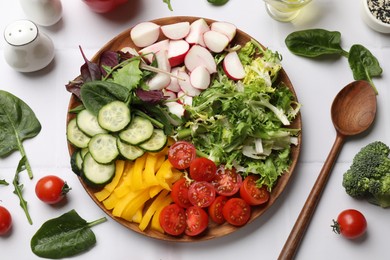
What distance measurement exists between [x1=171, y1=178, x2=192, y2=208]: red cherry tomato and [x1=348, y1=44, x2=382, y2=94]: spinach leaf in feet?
3.07

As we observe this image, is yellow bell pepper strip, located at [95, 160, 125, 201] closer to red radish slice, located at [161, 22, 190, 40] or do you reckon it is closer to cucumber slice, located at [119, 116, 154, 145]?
cucumber slice, located at [119, 116, 154, 145]

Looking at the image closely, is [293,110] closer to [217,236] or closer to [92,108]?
[217,236]

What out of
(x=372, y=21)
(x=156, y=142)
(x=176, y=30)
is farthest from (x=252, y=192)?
(x=372, y=21)

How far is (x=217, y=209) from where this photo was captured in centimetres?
254

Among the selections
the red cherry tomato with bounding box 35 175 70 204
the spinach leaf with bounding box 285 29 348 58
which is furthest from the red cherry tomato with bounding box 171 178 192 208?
the spinach leaf with bounding box 285 29 348 58

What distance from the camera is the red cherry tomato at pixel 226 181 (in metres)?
2.56

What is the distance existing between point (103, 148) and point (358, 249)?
1.16 m

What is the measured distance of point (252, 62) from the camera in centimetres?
267

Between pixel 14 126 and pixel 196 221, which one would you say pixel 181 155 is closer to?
pixel 196 221

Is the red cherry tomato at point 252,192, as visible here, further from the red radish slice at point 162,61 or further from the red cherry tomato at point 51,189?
the red cherry tomato at point 51,189

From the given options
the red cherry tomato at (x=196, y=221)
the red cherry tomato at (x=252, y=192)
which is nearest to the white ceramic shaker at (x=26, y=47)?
the red cherry tomato at (x=196, y=221)

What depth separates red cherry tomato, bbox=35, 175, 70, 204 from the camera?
2.61 metres

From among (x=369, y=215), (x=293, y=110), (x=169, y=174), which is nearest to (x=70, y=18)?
(x=169, y=174)

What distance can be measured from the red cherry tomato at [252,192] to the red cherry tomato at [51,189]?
0.74 metres
